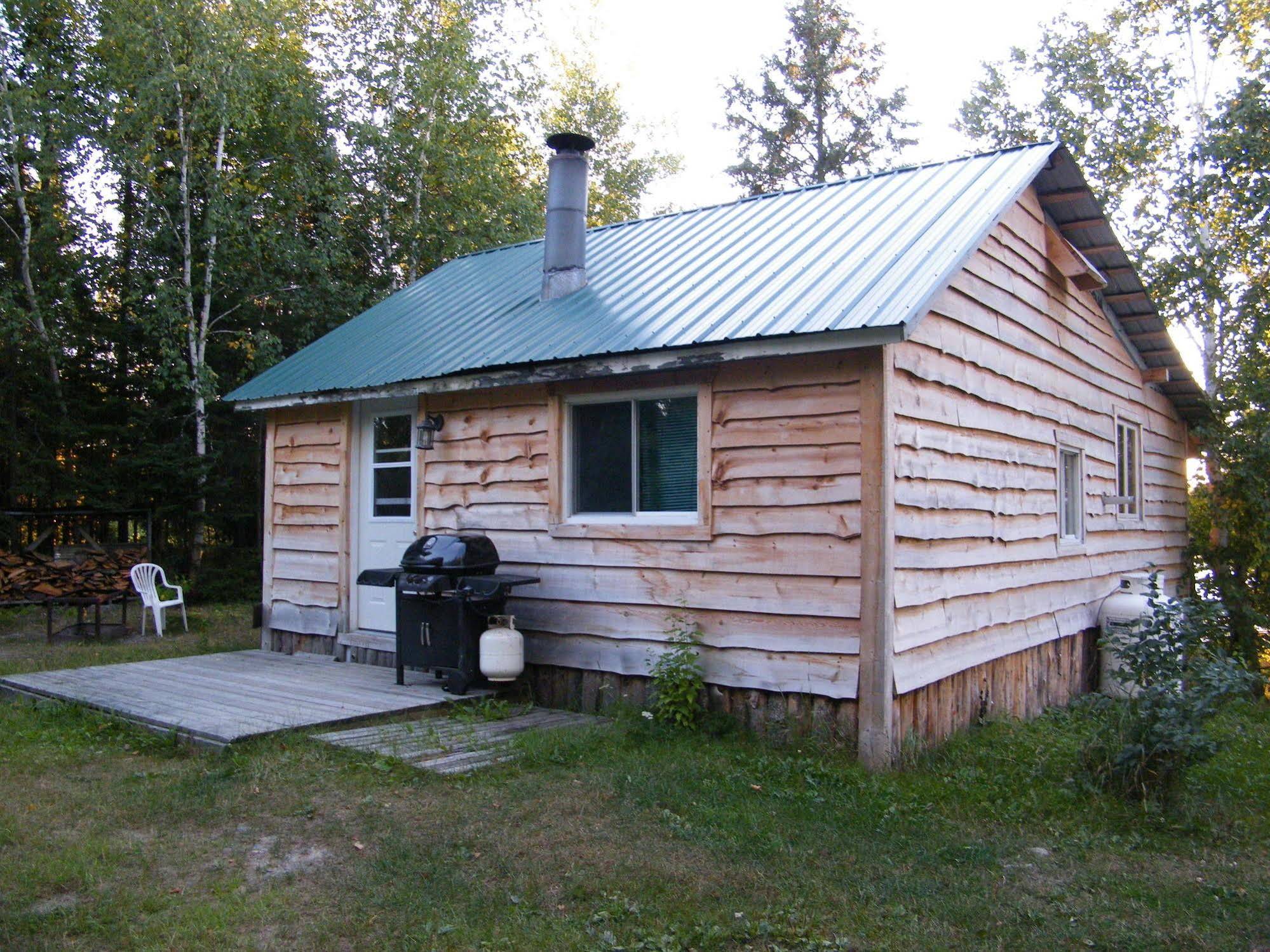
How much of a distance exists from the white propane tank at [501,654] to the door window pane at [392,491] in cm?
225

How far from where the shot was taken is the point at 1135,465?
40.2 ft

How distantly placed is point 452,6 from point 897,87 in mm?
11811

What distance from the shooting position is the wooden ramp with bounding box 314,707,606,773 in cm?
620

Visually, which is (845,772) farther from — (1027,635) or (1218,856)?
(1027,635)

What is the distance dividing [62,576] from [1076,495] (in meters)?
12.6

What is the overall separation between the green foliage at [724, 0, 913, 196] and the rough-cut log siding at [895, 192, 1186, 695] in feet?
54.9

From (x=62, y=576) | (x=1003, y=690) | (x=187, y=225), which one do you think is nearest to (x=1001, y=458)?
(x=1003, y=690)

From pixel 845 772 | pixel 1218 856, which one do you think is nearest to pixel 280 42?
pixel 845 772

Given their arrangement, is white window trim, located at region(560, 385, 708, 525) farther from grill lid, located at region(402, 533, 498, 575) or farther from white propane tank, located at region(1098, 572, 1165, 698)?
white propane tank, located at region(1098, 572, 1165, 698)

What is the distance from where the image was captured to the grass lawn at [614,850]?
392 cm

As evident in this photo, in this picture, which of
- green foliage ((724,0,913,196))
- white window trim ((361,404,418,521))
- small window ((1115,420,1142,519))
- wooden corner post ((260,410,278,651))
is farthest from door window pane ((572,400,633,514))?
green foliage ((724,0,913,196))

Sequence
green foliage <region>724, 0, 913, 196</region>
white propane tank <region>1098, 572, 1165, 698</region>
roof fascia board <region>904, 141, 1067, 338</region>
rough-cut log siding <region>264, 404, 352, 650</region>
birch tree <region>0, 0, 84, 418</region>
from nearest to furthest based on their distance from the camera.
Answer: roof fascia board <region>904, 141, 1067, 338</region>, rough-cut log siding <region>264, 404, 352, 650</region>, white propane tank <region>1098, 572, 1165, 698</region>, birch tree <region>0, 0, 84, 418</region>, green foliage <region>724, 0, 913, 196</region>

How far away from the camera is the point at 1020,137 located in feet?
73.4

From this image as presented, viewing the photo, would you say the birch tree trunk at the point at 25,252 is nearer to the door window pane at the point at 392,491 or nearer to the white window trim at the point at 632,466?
the door window pane at the point at 392,491
